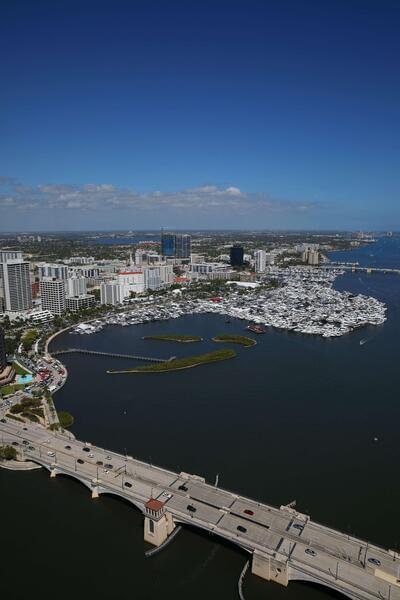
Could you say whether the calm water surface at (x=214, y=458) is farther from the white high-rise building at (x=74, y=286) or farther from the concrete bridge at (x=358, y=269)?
the concrete bridge at (x=358, y=269)

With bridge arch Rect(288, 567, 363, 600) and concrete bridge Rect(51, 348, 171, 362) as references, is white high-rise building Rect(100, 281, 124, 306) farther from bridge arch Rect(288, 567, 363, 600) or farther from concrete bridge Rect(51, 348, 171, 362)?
bridge arch Rect(288, 567, 363, 600)

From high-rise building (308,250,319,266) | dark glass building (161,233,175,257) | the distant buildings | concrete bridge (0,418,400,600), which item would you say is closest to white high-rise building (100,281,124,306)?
concrete bridge (0,418,400,600)

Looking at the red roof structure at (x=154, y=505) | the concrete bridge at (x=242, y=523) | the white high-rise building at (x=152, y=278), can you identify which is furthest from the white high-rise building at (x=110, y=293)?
the red roof structure at (x=154, y=505)

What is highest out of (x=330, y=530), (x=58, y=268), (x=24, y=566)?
(x=58, y=268)

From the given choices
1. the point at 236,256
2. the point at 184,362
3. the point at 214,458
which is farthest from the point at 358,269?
the point at 214,458

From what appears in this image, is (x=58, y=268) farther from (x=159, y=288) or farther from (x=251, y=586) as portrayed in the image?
(x=251, y=586)

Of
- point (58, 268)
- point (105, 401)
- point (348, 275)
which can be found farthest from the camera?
point (348, 275)

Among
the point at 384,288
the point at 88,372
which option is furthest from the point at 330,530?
the point at 384,288
